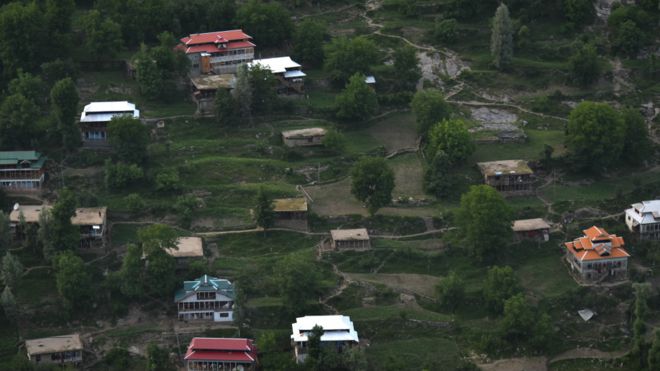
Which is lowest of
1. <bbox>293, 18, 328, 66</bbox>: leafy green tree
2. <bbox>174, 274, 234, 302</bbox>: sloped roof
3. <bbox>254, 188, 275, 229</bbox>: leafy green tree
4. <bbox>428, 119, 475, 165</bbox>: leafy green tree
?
<bbox>174, 274, 234, 302</bbox>: sloped roof

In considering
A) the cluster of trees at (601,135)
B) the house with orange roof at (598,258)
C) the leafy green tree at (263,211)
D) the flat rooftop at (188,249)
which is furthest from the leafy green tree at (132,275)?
the cluster of trees at (601,135)

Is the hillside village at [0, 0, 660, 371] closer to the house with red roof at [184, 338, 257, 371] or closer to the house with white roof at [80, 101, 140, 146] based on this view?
the house with red roof at [184, 338, 257, 371]

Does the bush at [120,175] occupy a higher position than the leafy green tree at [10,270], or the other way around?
the bush at [120,175]

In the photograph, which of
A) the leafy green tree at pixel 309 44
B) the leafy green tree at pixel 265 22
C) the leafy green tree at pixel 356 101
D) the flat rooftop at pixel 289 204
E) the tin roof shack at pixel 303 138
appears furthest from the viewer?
the leafy green tree at pixel 265 22

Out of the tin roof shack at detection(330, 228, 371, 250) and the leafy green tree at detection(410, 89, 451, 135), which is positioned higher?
the leafy green tree at detection(410, 89, 451, 135)

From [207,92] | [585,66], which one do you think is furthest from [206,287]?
[585,66]

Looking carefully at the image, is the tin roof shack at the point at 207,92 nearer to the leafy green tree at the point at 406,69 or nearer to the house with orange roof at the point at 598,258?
the leafy green tree at the point at 406,69

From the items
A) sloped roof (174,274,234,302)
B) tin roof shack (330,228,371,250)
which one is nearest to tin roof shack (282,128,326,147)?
tin roof shack (330,228,371,250)
